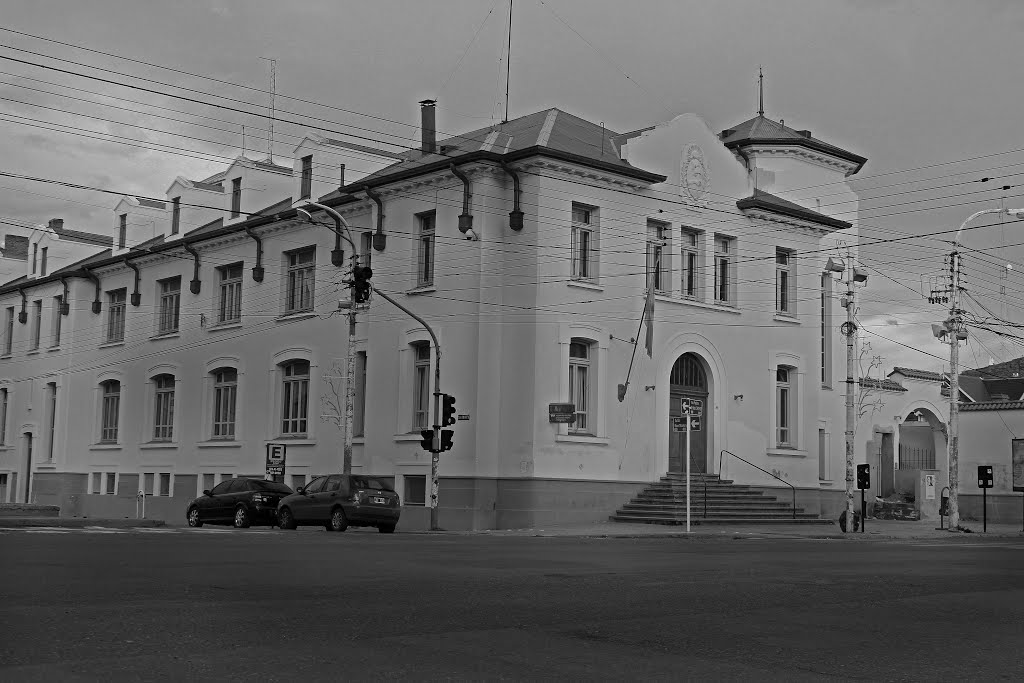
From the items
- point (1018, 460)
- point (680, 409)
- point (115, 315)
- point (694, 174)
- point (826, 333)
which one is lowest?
point (1018, 460)

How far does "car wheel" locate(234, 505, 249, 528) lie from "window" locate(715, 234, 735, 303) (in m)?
16.2

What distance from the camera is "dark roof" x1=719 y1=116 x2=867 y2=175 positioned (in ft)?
156

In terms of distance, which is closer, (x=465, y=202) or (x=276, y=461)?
(x=465, y=202)

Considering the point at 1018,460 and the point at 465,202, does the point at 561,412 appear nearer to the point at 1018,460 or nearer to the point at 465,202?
the point at 465,202

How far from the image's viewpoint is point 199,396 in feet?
152

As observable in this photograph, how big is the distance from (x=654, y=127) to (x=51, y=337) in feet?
97.9

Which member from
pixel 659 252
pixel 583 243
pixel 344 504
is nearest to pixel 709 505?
pixel 659 252

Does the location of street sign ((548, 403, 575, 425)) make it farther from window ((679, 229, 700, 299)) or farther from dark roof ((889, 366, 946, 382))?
dark roof ((889, 366, 946, 382))

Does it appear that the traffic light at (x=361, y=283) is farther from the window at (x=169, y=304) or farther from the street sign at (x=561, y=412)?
the window at (x=169, y=304)

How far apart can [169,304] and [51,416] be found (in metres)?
9.55

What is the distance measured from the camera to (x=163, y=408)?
159 ft

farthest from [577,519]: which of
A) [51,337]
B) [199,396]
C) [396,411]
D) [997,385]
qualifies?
[997,385]

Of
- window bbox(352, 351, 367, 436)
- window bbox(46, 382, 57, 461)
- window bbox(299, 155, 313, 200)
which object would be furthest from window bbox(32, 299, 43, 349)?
window bbox(352, 351, 367, 436)

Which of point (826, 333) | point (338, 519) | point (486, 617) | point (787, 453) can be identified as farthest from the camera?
point (826, 333)
